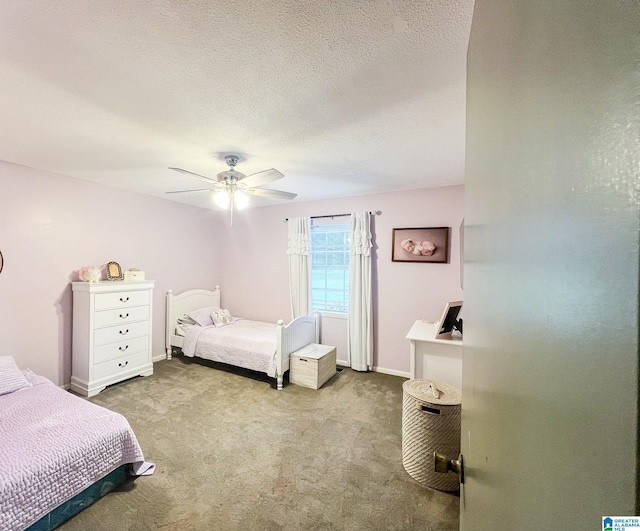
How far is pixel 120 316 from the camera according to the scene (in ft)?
10.7

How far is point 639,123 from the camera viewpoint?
16 cm

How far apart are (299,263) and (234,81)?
9.44 ft

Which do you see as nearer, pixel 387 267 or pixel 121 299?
pixel 121 299

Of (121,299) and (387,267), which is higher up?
(387,267)

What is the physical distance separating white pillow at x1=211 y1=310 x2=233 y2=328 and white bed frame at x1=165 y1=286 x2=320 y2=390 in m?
0.50

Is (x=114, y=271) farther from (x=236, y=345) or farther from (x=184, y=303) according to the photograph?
(x=236, y=345)

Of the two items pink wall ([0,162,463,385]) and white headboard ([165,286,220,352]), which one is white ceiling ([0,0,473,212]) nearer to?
pink wall ([0,162,463,385])

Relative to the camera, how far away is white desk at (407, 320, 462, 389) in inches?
89.4

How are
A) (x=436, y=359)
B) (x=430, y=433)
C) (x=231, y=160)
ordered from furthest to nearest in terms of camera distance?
1. (x=231, y=160)
2. (x=436, y=359)
3. (x=430, y=433)

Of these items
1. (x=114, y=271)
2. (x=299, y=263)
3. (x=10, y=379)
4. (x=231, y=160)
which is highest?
(x=231, y=160)

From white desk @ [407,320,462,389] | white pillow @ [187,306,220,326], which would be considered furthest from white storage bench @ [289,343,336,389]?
white pillow @ [187,306,220,326]

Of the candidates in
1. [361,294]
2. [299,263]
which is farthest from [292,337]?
[299,263]

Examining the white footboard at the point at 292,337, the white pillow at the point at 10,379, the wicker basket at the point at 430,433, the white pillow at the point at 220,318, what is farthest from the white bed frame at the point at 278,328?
the white pillow at the point at 10,379

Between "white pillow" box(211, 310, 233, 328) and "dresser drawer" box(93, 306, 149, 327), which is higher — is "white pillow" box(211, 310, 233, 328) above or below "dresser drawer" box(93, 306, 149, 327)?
below
